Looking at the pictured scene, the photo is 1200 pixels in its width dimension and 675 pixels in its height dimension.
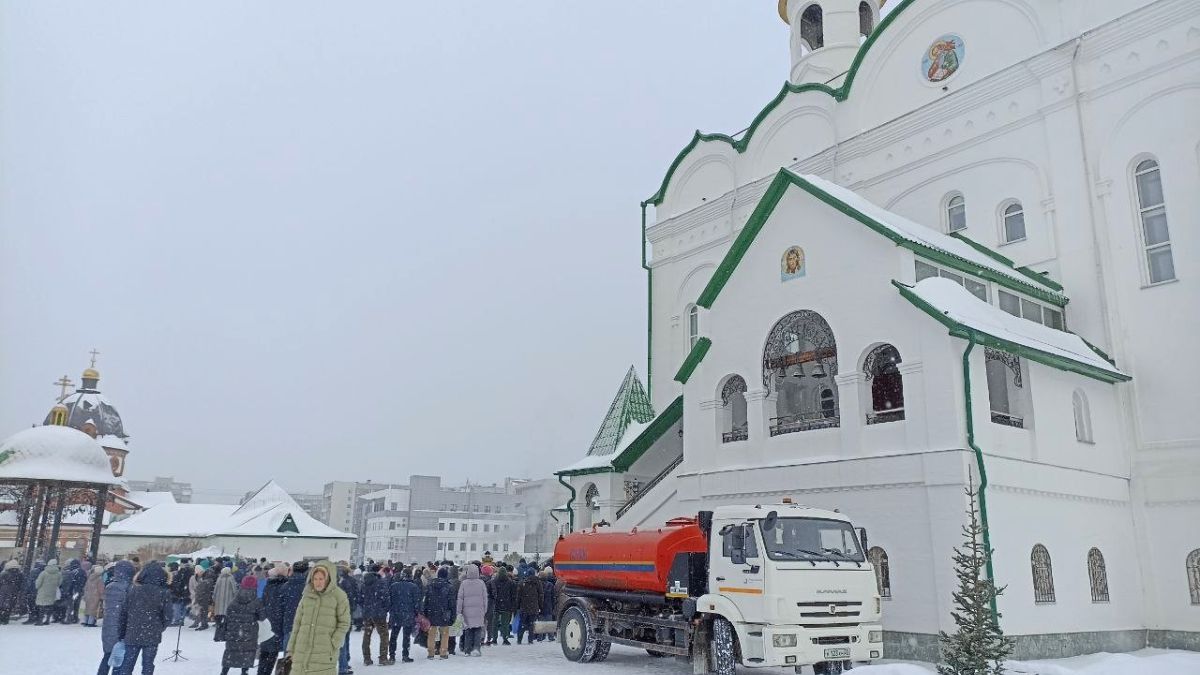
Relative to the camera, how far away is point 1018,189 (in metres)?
18.7

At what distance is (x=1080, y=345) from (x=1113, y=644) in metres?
5.48

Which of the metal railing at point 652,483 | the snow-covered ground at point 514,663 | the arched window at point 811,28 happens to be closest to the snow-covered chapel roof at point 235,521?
the metal railing at point 652,483

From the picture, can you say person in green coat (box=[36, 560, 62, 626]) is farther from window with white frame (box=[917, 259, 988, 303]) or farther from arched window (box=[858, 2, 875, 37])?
arched window (box=[858, 2, 875, 37])

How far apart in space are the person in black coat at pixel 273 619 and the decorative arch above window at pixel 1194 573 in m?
15.0

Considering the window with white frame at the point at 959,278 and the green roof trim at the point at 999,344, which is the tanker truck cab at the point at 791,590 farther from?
the window with white frame at the point at 959,278

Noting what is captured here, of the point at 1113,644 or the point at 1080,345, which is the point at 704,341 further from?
the point at 1113,644

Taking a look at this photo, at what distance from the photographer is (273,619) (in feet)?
35.3

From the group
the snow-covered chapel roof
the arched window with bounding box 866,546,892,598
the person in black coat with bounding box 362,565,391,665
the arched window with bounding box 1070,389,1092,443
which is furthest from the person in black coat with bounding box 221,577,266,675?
Result: the snow-covered chapel roof

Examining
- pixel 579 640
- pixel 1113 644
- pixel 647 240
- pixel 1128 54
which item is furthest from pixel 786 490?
pixel 647 240

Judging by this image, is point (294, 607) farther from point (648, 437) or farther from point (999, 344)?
point (648, 437)

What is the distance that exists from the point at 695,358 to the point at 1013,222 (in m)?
7.80

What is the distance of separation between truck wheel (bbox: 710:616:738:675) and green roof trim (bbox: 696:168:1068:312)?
7.31 metres

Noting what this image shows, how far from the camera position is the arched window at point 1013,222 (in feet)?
61.5

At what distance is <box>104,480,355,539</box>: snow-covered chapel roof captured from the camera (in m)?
39.9
